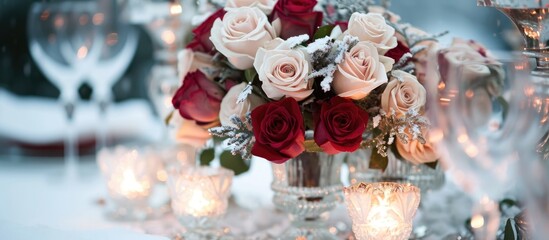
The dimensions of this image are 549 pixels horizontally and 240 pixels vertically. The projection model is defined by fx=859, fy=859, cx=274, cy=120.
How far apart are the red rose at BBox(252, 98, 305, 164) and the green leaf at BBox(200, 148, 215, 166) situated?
0.72 ft

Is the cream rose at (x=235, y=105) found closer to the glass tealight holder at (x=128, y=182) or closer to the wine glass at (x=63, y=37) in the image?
the glass tealight holder at (x=128, y=182)

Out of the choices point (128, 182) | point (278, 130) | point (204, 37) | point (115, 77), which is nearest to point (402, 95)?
point (278, 130)

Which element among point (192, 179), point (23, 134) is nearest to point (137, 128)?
point (23, 134)

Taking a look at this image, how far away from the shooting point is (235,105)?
3.12ft

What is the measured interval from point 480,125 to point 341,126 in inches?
8.0

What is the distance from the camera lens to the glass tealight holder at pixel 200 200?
3.41ft

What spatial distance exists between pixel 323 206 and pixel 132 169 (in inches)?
13.0

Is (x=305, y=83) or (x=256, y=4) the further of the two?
(x=256, y=4)

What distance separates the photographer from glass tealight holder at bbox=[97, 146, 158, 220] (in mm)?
1197

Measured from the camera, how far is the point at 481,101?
734 mm

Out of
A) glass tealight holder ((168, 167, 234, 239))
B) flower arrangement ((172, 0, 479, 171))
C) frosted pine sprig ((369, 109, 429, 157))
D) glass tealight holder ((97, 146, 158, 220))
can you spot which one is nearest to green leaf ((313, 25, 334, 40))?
flower arrangement ((172, 0, 479, 171))

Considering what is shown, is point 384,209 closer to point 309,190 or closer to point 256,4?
point 309,190

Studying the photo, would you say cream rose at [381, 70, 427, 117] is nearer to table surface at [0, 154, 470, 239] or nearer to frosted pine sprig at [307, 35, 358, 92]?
frosted pine sprig at [307, 35, 358, 92]

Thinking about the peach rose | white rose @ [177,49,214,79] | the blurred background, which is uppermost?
white rose @ [177,49,214,79]
